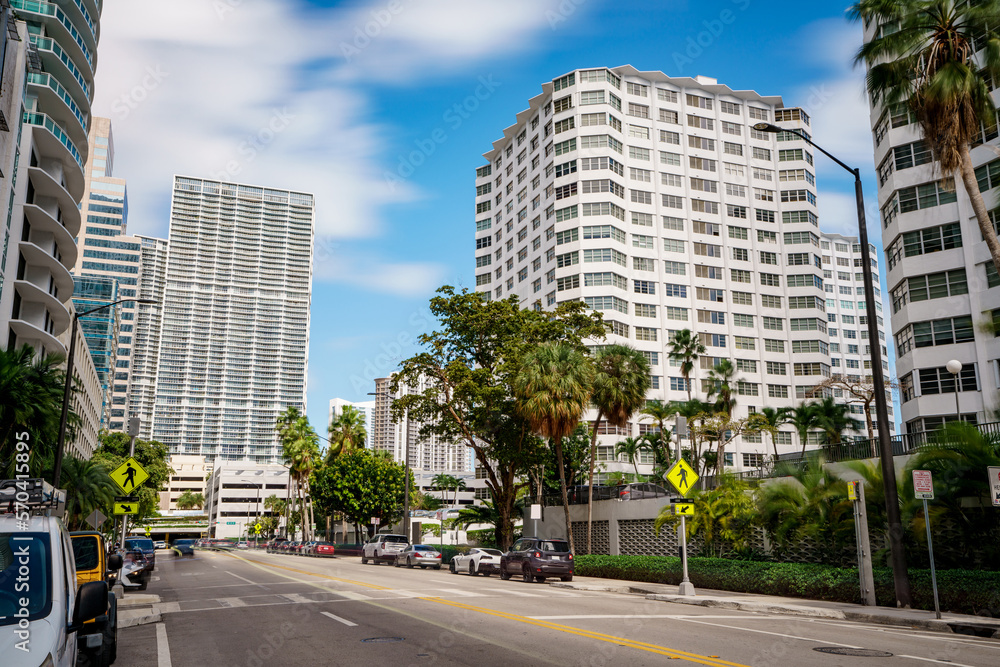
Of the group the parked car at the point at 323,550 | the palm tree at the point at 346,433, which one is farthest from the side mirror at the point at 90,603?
the palm tree at the point at 346,433

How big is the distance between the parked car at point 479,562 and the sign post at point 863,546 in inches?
704

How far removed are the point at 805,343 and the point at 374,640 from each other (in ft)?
269

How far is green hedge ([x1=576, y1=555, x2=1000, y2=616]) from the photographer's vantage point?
16.7 meters

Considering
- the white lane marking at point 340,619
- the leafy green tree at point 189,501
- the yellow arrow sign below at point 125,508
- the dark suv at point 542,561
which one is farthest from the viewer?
the leafy green tree at point 189,501

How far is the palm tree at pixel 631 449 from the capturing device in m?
70.4

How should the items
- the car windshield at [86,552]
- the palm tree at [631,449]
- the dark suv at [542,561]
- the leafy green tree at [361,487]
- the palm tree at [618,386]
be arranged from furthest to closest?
1. the palm tree at [631,449]
2. the leafy green tree at [361,487]
3. the palm tree at [618,386]
4. the dark suv at [542,561]
5. the car windshield at [86,552]

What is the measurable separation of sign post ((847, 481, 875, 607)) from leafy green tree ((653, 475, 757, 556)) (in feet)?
16.7

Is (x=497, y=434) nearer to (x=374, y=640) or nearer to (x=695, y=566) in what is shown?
(x=695, y=566)

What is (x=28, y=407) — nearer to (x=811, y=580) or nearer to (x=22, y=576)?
(x=22, y=576)

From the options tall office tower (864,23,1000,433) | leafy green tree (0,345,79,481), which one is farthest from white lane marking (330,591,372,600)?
tall office tower (864,23,1000,433)

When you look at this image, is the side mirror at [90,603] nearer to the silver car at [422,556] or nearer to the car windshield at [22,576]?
the car windshield at [22,576]

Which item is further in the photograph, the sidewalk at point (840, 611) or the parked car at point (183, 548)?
the parked car at point (183, 548)

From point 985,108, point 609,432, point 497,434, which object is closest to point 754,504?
point 985,108

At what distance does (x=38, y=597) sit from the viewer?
562 centimetres
